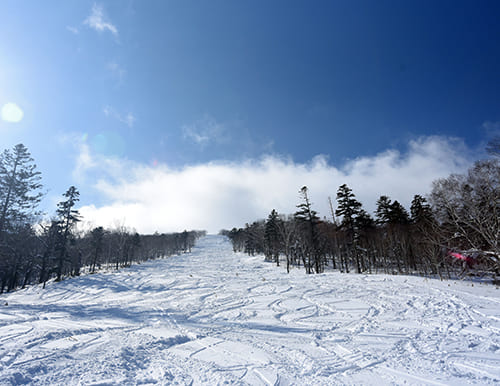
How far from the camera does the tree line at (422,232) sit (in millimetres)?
16125

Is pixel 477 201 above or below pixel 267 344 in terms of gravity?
above

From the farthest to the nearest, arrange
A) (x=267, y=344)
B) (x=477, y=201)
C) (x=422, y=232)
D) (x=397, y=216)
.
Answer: (x=397, y=216)
(x=422, y=232)
(x=477, y=201)
(x=267, y=344)

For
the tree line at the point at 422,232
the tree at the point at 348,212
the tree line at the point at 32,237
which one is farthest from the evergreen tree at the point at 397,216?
the tree line at the point at 32,237

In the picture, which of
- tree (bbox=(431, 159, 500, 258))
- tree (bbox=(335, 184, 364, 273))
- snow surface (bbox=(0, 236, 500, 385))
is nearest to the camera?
snow surface (bbox=(0, 236, 500, 385))

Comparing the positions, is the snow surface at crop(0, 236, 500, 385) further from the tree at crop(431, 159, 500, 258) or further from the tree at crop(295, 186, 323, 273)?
the tree at crop(295, 186, 323, 273)

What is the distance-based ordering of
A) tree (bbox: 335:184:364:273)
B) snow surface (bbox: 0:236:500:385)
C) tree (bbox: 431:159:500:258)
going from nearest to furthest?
1. snow surface (bbox: 0:236:500:385)
2. tree (bbox: 431:159:500:258)
3. tree (bbox: 335:184:364:273)

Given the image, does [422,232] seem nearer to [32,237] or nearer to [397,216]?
[397,216]

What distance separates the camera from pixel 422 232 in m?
29.2

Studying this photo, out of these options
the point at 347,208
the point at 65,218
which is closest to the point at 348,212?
the point at 347,208

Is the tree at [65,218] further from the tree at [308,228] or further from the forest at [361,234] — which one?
the tree at [308,228]

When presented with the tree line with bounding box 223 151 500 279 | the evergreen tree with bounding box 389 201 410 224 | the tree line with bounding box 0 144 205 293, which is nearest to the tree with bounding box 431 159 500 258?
the tree line with bounding box 223 151 500 279

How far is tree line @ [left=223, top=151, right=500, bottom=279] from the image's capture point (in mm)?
16125

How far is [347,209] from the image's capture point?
98.9 ft

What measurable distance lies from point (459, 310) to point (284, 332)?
764cm
